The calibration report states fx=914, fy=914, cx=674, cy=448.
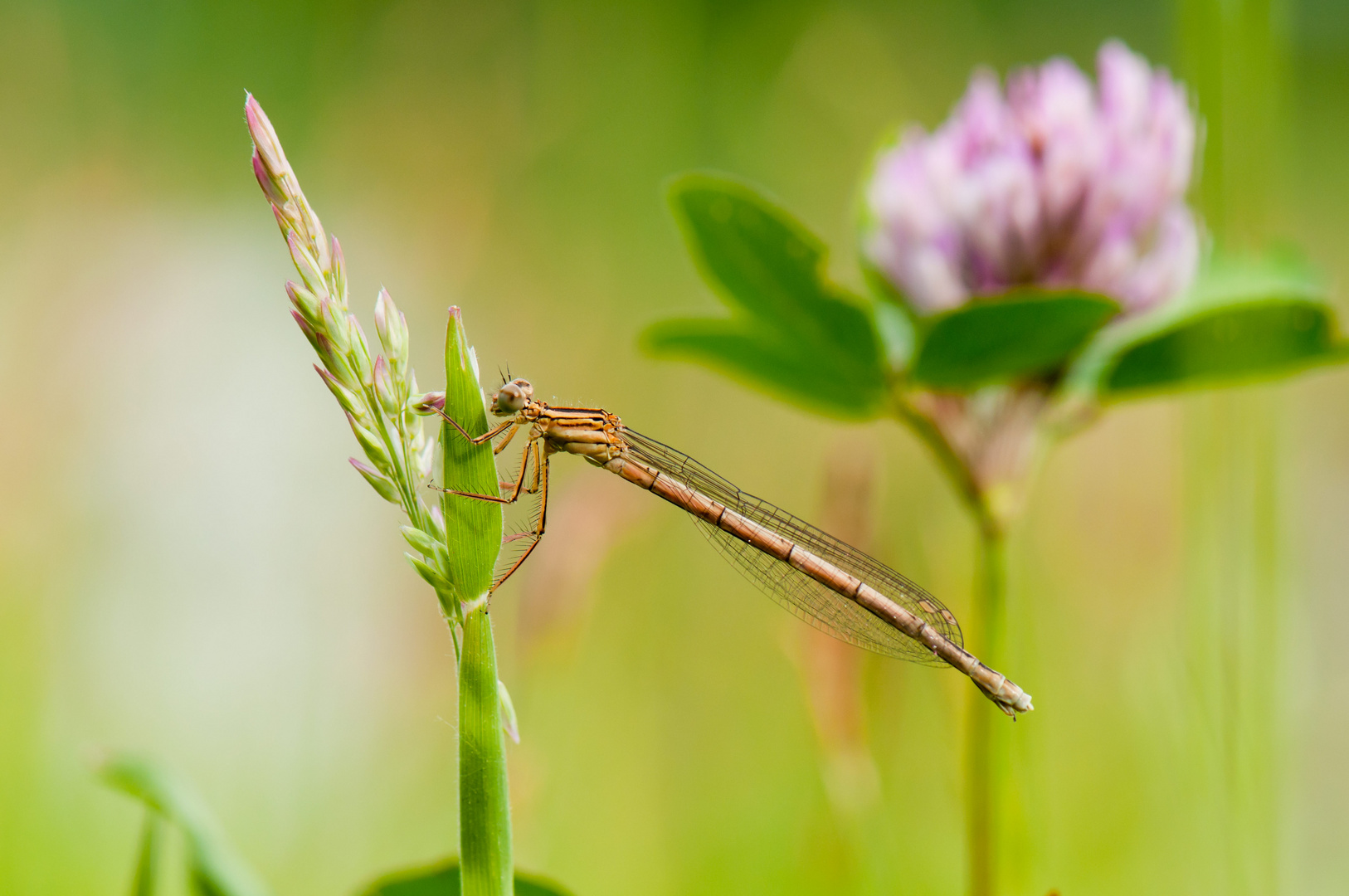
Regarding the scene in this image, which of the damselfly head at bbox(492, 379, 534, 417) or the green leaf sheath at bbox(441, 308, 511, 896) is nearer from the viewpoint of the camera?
the green leaf sheath at bbox(441, 308, 511, 896)

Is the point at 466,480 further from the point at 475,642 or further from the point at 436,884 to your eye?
the point at 436,884

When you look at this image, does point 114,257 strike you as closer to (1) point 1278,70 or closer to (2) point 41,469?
(2) point 41,469

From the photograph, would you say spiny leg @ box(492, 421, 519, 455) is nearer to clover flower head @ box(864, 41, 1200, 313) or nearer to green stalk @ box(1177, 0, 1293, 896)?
clover flower head @ box(864, 41, 1200, 313)

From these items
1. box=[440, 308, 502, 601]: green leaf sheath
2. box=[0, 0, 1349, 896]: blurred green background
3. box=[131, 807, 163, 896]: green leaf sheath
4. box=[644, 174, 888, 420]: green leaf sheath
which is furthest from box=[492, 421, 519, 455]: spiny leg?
box=[131, 807, 163, 896]: green leaf sheath

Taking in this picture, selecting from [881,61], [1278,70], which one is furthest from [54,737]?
[881,61]

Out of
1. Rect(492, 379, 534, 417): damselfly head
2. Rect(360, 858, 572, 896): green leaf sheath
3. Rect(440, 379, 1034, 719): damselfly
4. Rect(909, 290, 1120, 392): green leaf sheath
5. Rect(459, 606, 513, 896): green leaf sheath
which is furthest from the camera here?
Rect(440, 379, 1034, 719): damselfly

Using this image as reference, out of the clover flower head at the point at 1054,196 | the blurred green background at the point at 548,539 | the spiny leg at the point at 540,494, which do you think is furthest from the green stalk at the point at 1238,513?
the spiny leg at the point at 540,494

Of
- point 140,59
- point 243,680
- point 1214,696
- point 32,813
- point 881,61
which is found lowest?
point 32,813

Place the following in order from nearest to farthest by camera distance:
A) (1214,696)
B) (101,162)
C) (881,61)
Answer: (1214,696) → (101,162) → (881,61)
